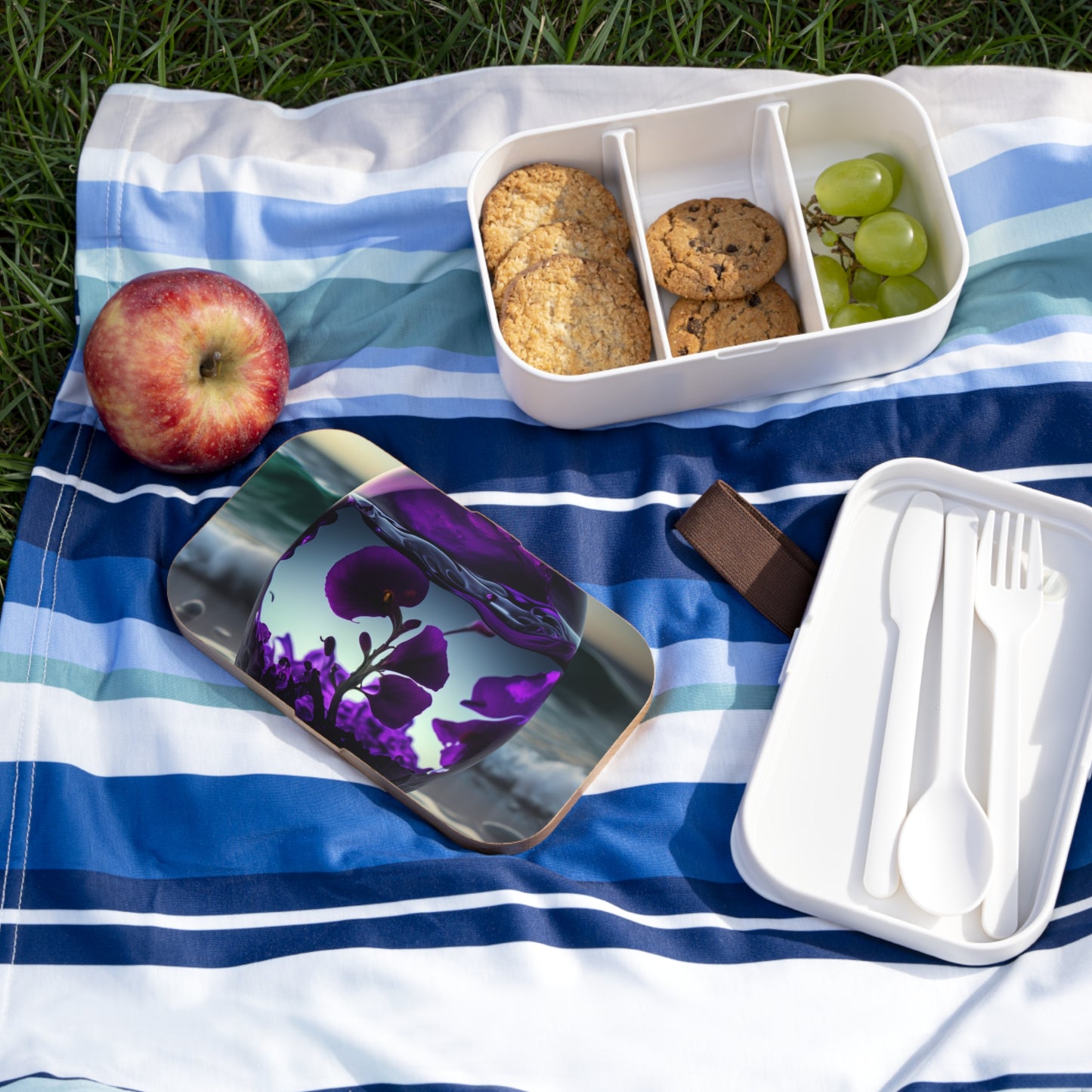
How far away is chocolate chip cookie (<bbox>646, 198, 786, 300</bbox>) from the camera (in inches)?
37.4

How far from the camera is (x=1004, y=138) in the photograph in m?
1.02

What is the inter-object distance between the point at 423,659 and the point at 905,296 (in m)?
0.53

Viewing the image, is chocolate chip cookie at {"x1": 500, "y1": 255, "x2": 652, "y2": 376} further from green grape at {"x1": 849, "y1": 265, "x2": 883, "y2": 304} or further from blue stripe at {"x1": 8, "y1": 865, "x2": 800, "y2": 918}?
blue stripe at {"x1": 8, "y1": 865, "x2": 800, "y2": 918}

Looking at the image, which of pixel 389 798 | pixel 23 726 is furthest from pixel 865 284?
pixel 23 726

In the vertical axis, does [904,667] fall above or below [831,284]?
below

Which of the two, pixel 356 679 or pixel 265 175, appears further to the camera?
pixel 265 175

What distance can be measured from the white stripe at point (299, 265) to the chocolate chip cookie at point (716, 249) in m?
0.20

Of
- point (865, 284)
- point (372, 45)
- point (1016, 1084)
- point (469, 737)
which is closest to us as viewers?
point (1016, 1084)

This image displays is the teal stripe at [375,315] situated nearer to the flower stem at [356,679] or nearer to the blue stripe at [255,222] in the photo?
the blue stripe at [255,222]

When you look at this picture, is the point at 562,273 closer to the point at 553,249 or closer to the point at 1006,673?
the point at 553,249

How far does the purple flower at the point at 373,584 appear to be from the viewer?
932mm

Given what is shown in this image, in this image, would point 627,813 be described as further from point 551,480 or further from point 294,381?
point 294,381

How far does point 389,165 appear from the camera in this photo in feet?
3.53

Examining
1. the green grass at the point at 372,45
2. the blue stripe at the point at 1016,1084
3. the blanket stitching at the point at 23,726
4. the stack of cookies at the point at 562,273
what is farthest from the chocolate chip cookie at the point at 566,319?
the blue stripe at the point at 1016,1084
